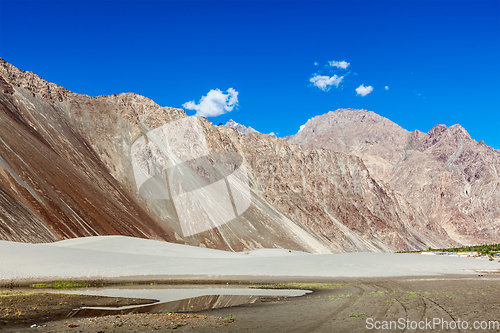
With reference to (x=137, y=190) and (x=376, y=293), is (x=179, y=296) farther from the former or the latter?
(x=137, y=190)

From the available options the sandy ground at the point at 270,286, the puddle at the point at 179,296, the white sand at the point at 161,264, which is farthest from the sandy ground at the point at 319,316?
the white sand at the point at 161,264

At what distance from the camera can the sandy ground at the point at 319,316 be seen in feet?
35.4

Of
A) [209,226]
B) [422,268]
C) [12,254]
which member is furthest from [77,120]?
[422,268]

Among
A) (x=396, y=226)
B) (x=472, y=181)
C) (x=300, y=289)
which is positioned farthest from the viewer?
(x=472, y=181)

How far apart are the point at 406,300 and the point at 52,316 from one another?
44.2 feet

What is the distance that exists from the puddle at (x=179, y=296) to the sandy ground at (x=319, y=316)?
4.19ft

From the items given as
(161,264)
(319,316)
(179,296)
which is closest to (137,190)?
(161,264)

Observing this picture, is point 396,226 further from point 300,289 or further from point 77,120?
point 300,289

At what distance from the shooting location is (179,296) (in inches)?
721

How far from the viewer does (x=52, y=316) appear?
42.4 ft

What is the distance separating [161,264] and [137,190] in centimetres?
4996

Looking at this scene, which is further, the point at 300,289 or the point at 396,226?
the point at 396,226

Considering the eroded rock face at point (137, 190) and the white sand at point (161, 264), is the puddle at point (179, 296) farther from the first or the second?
the eroded rock face at point (137, 190)

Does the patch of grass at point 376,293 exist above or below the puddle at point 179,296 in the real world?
above
